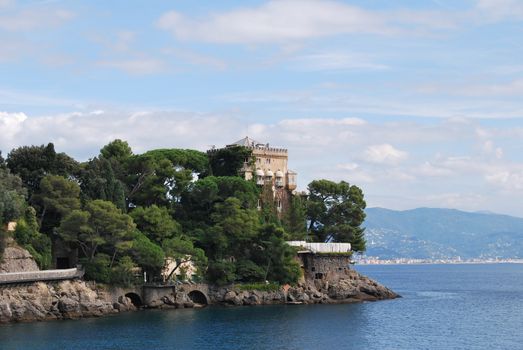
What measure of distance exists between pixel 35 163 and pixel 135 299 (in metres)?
18.0

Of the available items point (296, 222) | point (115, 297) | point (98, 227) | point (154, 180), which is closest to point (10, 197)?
point (98, 227)

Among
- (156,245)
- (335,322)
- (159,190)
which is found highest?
(159,190)

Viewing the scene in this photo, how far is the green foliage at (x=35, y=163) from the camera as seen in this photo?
3688 inches

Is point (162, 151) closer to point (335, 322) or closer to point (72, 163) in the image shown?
point (72, 163)

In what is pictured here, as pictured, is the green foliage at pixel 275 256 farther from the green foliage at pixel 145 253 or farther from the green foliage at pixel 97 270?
the green foliage at pixel 97 270

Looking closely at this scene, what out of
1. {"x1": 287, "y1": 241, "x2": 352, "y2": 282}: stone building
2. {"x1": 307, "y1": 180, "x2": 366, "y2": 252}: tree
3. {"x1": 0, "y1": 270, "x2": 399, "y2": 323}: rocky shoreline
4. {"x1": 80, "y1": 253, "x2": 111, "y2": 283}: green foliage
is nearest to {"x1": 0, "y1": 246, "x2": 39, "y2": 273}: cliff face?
{"x1": 0, "y1": 270, "x2": 399, "y2": 323}: rocky shoreline

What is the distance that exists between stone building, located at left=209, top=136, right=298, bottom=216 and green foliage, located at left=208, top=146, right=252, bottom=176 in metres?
0.85

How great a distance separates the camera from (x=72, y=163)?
97.8 m

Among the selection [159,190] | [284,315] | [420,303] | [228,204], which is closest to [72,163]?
[159,190]

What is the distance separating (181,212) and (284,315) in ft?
76.2

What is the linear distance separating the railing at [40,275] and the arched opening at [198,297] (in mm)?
14034

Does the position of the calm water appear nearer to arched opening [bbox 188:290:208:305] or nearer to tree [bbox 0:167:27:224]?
arched opening [bbox 188:290:208:305]

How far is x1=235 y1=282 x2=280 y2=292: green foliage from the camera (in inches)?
3839

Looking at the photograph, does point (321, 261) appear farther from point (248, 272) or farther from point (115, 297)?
point (115, 297)
